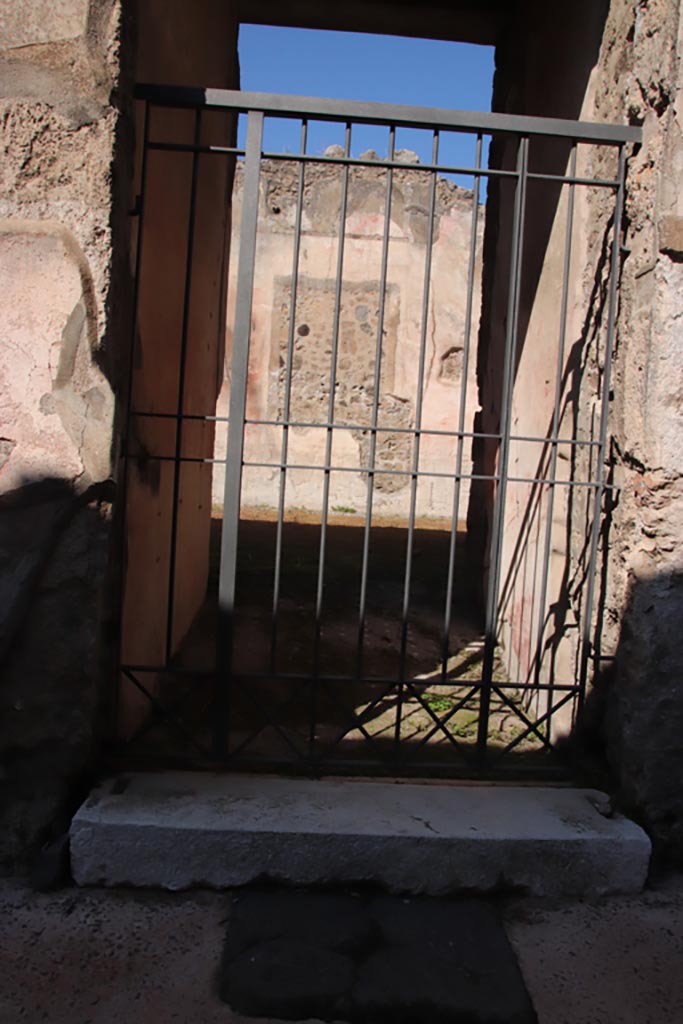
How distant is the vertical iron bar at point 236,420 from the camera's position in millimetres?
2773

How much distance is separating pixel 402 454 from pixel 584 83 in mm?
9359

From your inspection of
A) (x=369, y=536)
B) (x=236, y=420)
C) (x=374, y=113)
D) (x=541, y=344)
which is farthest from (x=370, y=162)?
(x=369, y=536)

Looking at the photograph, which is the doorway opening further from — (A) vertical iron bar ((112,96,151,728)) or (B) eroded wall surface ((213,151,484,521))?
(B) eroded wall surface ((213,151,484,521))

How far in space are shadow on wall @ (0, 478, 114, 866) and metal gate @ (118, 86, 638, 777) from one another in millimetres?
287

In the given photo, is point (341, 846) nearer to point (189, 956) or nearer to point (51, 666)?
point (189, 956)

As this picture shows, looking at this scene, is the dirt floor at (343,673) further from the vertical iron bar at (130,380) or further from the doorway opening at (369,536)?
the vertical iron bar at (130,380)

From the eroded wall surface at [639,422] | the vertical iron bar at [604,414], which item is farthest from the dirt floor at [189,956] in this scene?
the vertical iron bar at [604,414]

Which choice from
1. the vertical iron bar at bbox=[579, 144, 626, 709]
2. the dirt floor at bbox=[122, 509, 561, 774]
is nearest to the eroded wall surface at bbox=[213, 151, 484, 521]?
the dirt floor at bbox=[122, 509, 561, 774]

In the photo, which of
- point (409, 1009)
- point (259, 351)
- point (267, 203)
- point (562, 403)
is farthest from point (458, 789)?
point (267, 203)

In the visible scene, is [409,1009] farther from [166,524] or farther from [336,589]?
[336,589]

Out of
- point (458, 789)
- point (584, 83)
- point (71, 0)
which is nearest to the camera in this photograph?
point (71, 0)

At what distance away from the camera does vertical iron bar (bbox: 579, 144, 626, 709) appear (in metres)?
2.86

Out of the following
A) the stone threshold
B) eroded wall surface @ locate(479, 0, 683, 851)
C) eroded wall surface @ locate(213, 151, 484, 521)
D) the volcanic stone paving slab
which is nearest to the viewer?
the volcanic stone paving slab

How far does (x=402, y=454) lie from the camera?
42.0 feet
